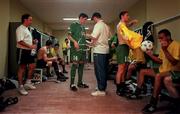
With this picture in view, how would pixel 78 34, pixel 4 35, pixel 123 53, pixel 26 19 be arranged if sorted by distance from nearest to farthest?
pixel 123 53, pixel 26 19, pixel 78 34, pixel 4 35

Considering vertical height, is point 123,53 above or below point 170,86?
above

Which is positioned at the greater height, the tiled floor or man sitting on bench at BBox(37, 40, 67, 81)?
man sitting on bench at BBox(37, 40, 67, 81)

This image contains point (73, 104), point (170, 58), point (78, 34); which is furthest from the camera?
point (78, 34)

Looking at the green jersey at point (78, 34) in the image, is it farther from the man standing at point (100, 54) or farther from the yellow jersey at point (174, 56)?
the yellow jersey at point (174, 56)

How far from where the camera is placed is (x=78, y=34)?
502 centimetres

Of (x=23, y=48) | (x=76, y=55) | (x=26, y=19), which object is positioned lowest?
(x=76, y=55)

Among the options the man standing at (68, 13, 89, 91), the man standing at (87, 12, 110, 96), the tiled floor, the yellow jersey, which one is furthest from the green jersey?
the yellow jersey

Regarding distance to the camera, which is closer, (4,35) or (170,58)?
(170,58)

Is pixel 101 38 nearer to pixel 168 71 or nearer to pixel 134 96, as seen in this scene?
pixel 134 96

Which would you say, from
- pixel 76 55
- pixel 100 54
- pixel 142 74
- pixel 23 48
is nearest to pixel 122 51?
pixel 100 54

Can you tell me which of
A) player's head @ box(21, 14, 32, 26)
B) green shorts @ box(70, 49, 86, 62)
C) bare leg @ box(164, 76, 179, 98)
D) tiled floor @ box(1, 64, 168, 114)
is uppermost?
player's head @ box(21, 14, 32, 26)

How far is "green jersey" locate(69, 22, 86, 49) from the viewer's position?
499 cm

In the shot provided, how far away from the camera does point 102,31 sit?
439 cm

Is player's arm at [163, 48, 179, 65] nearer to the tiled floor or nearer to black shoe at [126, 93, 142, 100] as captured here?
the tiled floor
